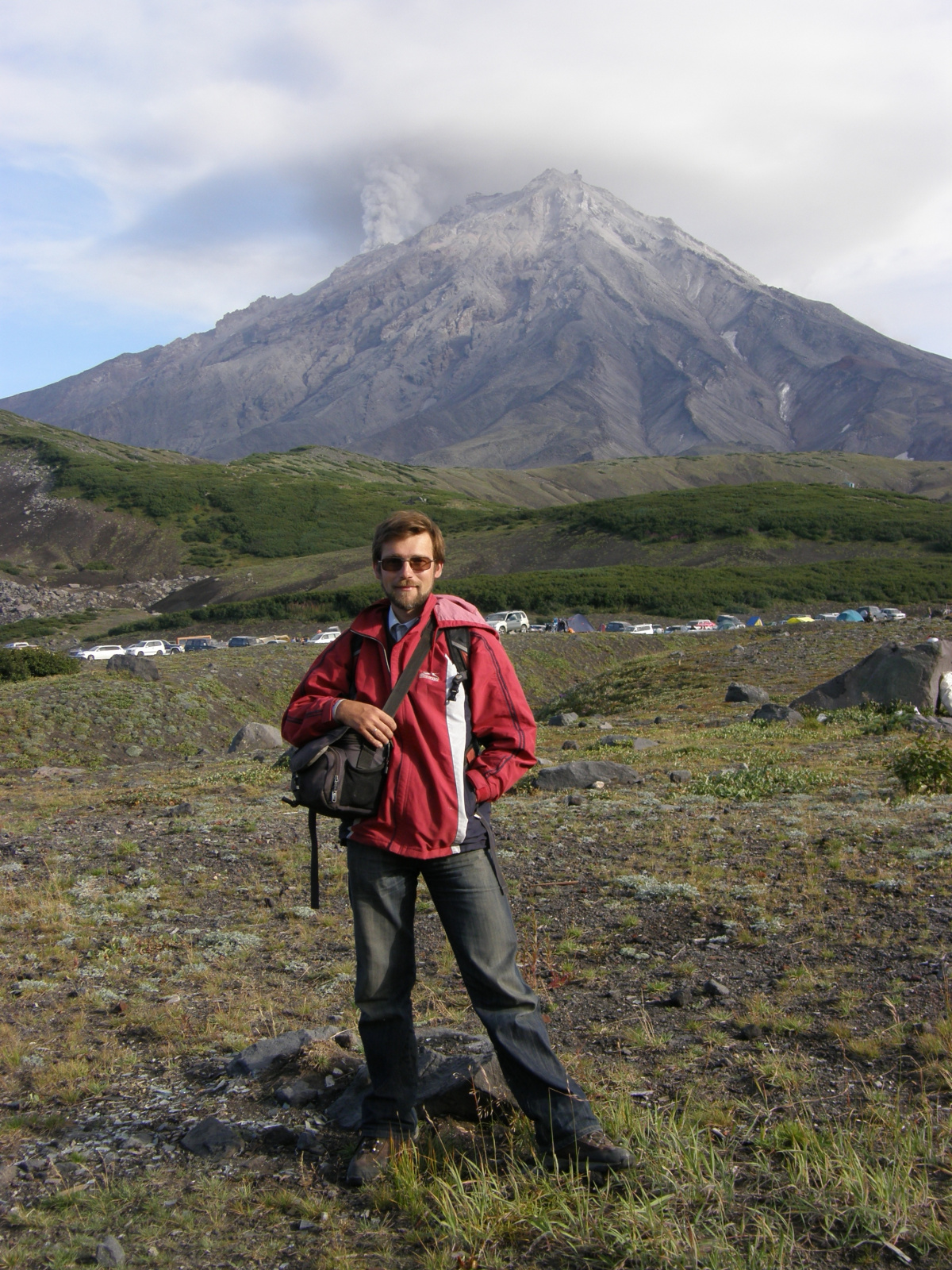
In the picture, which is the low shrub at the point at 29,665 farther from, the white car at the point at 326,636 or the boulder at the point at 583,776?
the boulder at the point at 583,776

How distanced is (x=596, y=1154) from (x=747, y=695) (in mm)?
19857

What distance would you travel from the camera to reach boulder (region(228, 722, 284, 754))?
69.0 feet

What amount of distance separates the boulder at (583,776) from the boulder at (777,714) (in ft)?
19.9

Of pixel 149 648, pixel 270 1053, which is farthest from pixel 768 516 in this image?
pixel 270 1053

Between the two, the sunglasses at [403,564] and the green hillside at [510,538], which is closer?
the sunglasses at [403,564]

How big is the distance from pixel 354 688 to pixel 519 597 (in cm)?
6470

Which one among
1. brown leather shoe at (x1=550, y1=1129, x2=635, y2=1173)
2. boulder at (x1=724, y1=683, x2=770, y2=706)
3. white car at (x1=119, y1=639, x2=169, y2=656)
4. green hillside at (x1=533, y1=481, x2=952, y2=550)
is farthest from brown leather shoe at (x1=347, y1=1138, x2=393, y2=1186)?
green hillside at (x1=533, y1=481, x2=952, y2=550)

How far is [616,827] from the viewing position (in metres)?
9.95

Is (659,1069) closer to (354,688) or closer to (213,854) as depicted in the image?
(354,688)

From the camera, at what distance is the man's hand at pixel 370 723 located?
11.9ft

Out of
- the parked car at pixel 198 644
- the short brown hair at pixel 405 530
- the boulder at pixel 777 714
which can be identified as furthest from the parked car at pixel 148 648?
the short brown hair at pixel 405 530

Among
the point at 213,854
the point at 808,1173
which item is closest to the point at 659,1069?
the point at 808,1173

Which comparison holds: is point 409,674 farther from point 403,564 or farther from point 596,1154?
point 596,1154

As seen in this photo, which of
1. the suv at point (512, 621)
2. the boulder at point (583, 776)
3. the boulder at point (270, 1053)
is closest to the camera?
the boulder at point (270, 1053)
